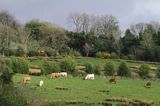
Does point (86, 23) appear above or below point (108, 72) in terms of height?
above

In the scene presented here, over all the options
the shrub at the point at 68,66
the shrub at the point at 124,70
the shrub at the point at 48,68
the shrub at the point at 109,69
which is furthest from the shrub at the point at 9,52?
the shrub at the point at 124,70

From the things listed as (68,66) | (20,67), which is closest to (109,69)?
(68,66)

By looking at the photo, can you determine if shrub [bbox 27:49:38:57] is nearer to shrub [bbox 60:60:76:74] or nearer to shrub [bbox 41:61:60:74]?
shrub [bbox 60:60:76:74]

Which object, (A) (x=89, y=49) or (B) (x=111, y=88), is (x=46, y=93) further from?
(A) (x=89, y=49)

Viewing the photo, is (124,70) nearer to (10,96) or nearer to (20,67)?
(20,67)

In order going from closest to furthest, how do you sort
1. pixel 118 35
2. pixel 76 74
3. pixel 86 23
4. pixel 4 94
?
pixel 4 94
pixel 76 74
pixel 118 35
pixel 86 23

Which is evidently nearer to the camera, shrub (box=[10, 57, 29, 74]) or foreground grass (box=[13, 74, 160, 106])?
foreground grass (box=[13, 74, 160, 106])

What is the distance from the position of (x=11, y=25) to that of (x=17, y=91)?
62.6m

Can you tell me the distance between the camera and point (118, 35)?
3226 inches

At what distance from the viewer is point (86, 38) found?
269 feet

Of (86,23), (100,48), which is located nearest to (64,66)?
(100,48)

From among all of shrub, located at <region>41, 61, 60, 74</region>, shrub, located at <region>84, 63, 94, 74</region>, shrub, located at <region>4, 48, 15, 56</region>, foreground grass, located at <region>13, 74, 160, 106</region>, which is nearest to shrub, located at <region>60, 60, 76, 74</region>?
shrub, located at <region>41, 61, 60, 74</region>

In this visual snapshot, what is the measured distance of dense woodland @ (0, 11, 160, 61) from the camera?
72.4m

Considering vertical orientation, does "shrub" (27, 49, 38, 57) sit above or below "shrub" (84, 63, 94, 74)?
above
